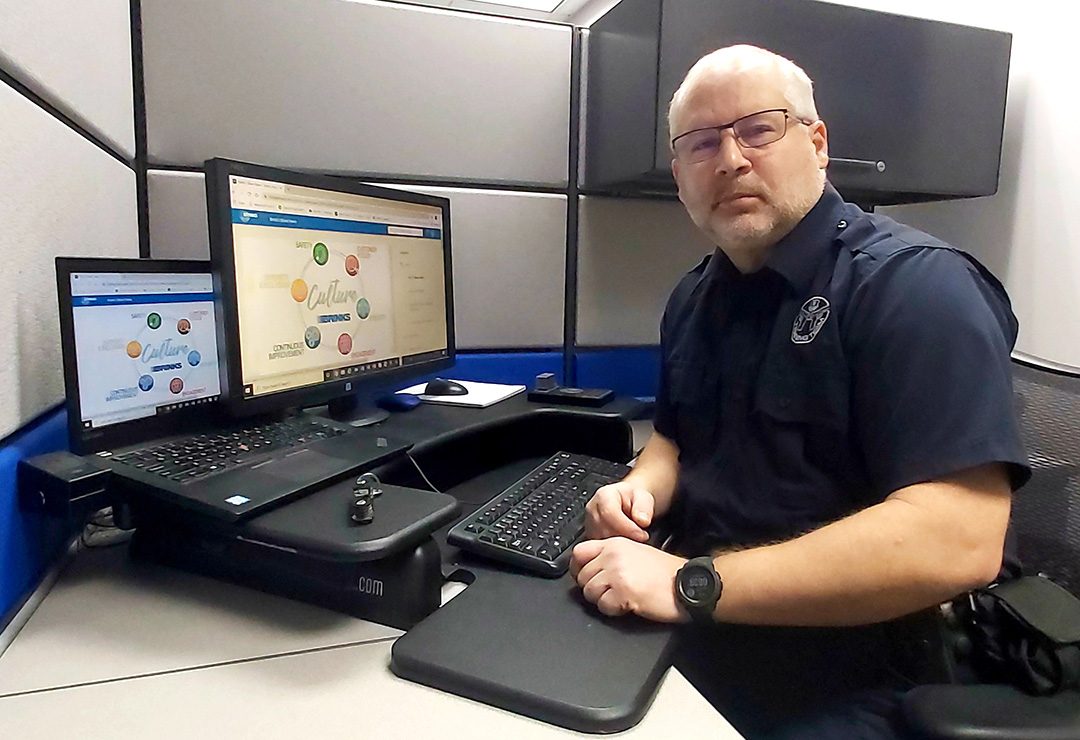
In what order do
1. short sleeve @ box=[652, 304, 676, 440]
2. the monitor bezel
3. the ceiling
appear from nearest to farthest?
the monitor bezel
short sleeve @ box=[652, 304, 676, 440]
the ceiling

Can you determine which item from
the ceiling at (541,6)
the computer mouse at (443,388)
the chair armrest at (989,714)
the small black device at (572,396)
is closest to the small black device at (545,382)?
the small black device at (572,396)

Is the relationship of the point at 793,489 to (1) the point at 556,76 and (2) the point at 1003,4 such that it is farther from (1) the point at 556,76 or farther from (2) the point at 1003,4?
(2) the point at 1003,4

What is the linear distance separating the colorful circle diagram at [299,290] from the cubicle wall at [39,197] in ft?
0.84

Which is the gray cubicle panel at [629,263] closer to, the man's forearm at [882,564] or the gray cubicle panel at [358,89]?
the gray cubicle panel at [358,89]

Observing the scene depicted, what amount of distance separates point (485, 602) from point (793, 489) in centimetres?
40

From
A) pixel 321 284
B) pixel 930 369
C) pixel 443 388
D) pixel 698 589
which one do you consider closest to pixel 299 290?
pixel 321 284

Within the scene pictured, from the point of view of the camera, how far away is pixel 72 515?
677 millimetres

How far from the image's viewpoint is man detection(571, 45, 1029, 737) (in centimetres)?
71

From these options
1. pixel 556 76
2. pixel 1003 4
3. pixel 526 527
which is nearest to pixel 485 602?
pixel 526 527

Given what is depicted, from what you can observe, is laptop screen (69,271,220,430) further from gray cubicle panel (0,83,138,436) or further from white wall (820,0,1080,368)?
white wall (820,0,1080,368)

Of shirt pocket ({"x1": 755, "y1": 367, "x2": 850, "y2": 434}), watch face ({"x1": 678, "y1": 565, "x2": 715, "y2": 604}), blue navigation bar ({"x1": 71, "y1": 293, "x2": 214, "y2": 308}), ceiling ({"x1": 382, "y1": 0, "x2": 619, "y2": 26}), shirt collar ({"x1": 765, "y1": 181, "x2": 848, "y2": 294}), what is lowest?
watch face ({"x1": 678, "y1": 565, "x2": 715, "y2": 604})

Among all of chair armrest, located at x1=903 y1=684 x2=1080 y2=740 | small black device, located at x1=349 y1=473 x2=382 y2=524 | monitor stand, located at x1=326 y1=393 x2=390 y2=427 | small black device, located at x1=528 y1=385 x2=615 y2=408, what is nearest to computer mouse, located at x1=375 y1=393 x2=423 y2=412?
monitor stand, located at x1=326 y1=393 x2=390 y2=427

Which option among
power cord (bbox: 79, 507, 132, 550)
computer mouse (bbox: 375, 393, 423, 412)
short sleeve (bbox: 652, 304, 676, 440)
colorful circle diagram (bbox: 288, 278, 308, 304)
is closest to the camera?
power cord (bbox: 79, 507, 132, 550)

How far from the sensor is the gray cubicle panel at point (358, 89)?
51.5 inches
